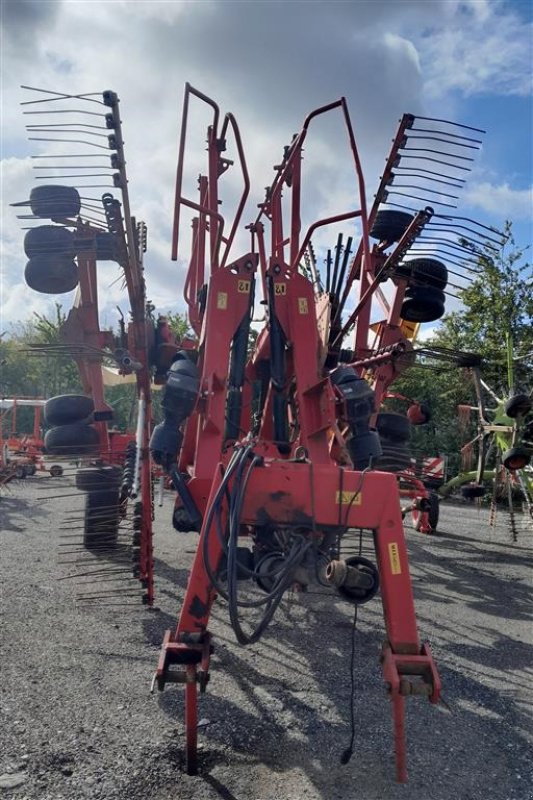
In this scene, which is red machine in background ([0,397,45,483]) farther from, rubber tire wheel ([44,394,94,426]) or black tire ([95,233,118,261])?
black tire ([95,233,118,261])

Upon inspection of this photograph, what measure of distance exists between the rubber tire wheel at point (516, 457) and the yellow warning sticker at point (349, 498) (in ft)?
18.7

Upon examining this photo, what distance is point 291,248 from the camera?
17.5ft

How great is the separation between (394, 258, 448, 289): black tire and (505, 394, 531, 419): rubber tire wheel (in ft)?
7.75

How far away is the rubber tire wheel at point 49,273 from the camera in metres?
5.10

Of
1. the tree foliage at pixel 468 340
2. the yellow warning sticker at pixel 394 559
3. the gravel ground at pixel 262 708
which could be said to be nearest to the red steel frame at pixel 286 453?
the yellow warning sticker at pixel 394 559

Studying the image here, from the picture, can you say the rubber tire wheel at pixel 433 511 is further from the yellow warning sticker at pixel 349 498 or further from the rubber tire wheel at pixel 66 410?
the yellow warning sticker at pixel 349 498

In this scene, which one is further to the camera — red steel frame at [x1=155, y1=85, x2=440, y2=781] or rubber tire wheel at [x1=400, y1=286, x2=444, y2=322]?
rubber tire wheel at [x1=400, y1=286, x2=444, y2=322]

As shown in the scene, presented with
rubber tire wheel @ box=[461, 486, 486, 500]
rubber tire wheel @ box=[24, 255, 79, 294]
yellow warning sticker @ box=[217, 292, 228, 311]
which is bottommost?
rubber tire wheel @ box=[461, 486, 486, 500]

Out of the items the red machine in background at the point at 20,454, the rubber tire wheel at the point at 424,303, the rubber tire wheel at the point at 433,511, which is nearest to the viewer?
the rubber tire wheel at the point at 424,303

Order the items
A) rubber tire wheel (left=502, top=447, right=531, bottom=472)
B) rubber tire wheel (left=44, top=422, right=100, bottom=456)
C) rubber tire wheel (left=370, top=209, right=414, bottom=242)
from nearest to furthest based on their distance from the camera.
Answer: rubber tire wheel (left=44, top=422, right=100, bottom=456)
rubber tire wheel (left=370, top=209, right=414, bottom=242)
rubber tire wheel (left=502, top=447, right=531, bottom=472)

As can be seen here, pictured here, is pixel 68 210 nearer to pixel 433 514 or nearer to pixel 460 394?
pixel 433 514

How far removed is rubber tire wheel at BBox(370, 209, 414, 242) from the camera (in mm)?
7156

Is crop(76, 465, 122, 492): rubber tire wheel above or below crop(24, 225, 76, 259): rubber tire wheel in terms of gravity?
below

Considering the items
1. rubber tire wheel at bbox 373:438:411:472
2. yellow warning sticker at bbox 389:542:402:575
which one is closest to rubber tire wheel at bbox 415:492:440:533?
rubber tire wheel at bbox 373:438:411:472
